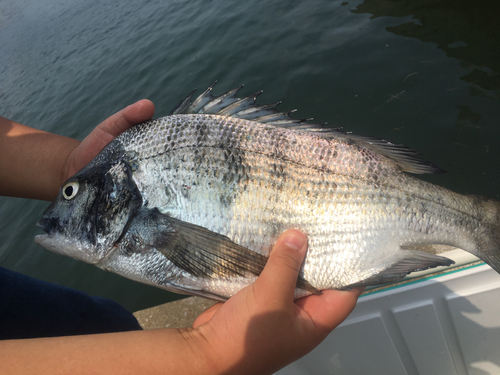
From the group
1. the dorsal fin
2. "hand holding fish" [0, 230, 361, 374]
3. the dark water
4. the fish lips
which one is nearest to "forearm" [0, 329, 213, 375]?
"hand holding fish" [0, 230, 361, 374]

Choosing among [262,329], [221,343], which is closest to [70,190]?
[221,343]

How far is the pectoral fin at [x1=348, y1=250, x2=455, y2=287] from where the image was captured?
1.52 meters

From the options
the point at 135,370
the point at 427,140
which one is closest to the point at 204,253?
the point at 135,370

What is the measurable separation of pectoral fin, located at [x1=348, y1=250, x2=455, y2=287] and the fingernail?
364 mm

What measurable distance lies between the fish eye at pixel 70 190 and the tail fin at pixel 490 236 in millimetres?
2276

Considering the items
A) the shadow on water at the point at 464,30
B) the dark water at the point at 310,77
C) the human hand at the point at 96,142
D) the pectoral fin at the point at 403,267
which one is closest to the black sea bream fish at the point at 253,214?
the pectoral fin at the point at 403,267

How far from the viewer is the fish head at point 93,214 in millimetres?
1623

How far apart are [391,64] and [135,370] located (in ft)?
17.0

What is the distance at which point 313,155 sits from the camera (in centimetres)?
169

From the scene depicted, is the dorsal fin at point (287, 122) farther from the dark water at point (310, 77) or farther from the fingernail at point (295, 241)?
the dark water at point (310, 77)

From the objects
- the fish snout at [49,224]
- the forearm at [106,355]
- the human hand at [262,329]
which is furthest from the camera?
the fish snout at [49,224]

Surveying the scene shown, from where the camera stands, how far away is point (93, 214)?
5.42 ft

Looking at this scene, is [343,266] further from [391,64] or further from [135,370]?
[391,64]

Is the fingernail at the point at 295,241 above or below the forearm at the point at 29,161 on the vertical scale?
below
